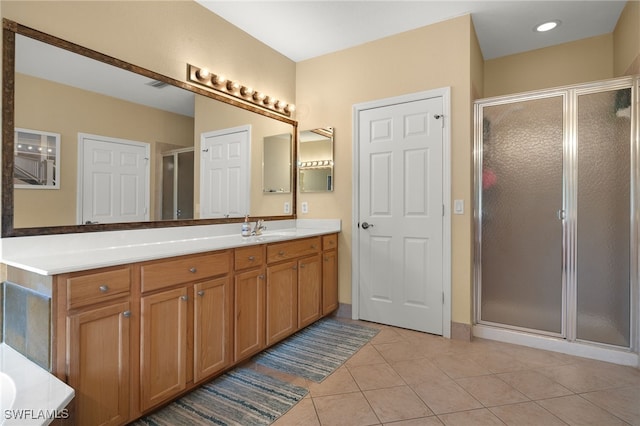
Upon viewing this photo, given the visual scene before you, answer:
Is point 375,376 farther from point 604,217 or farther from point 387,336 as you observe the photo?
point 604,217

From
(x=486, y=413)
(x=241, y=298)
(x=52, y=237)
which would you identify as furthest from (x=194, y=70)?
(x=486, y=413)

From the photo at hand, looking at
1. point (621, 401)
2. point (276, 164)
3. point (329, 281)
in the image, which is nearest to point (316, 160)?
point (276, 164)

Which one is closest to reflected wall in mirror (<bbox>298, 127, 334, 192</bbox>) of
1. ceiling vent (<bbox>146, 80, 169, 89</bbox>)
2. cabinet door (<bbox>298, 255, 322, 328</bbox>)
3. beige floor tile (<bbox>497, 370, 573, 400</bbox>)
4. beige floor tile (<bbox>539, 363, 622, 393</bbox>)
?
cabinet door (<bbox>298, 255, 322, 328</bbox>)

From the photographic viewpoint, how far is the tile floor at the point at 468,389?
5.62 feet

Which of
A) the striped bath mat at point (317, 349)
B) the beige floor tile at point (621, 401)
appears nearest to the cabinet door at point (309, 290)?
the striped bath mat at point (317, 349)

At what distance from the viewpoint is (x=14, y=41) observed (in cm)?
159

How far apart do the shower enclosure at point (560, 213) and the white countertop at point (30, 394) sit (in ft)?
9.22

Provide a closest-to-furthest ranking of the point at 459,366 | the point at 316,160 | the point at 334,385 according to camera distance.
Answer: the point at 334,385, the point at 459,366, the point at 316,160

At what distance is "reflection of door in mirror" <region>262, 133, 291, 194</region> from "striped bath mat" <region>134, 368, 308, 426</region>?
167 cm

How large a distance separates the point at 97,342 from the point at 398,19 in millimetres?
3055

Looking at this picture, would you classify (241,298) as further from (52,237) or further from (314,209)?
(314,209)

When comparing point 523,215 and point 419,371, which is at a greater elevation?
point 523,215

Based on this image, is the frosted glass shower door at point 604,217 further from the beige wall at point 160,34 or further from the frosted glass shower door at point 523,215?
the beige wall at point 160,34

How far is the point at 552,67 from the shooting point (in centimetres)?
318
